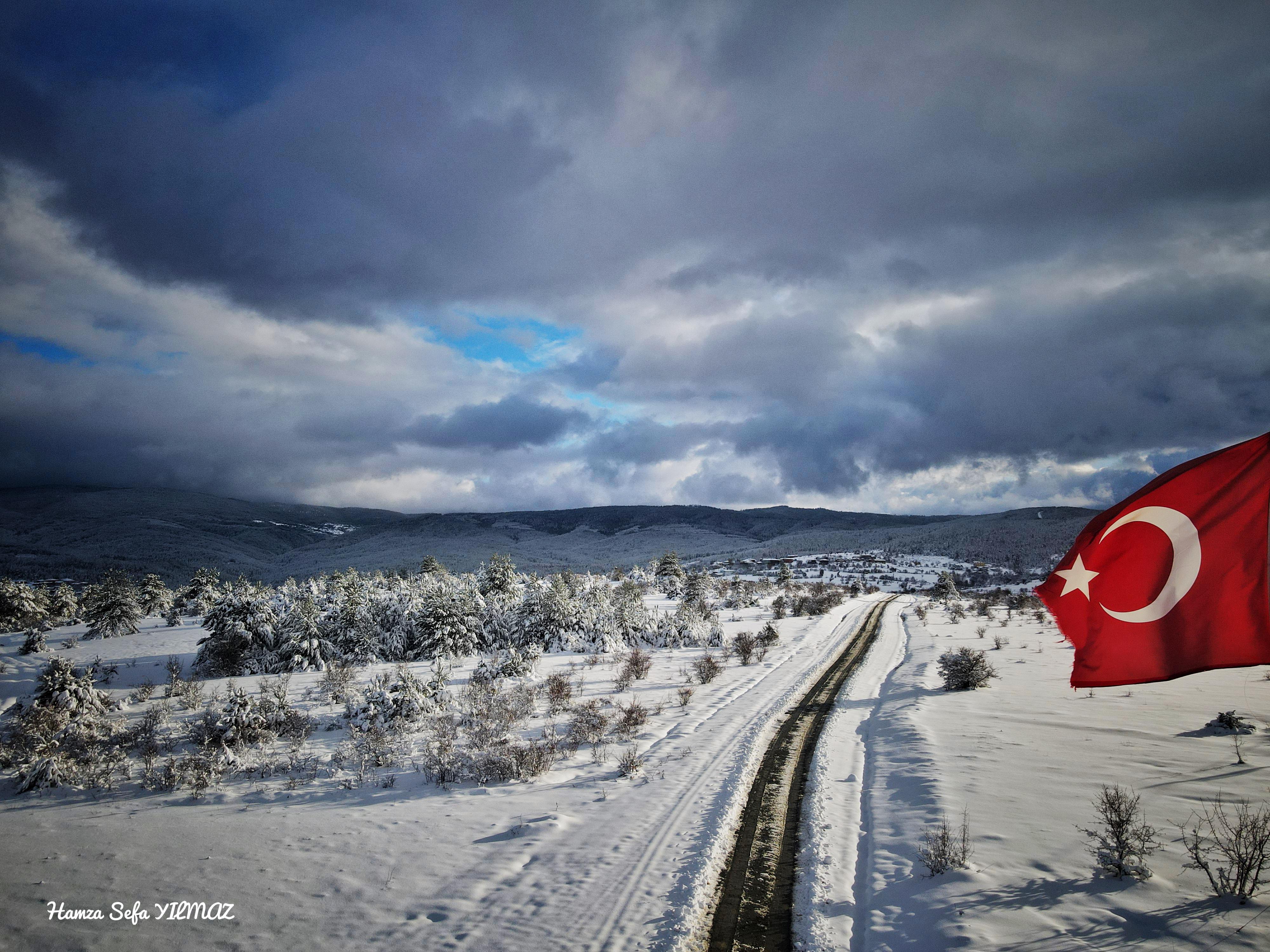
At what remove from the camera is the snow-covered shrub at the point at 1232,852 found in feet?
18.1

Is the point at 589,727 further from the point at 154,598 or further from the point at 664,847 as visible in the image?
the point at 154,598

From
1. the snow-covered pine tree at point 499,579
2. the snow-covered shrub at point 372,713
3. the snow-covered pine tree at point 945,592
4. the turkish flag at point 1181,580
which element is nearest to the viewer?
the turkish flag at point 1181,580

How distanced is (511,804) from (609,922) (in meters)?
4.24

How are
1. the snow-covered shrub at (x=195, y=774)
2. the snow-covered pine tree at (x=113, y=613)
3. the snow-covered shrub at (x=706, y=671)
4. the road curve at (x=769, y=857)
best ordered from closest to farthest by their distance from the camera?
the road curve at (x=769, y=857), the snow-covered shrub at (x=195, y=774), the snow-covered shrub at (x=706, y=671), the snow-covered pine tree at (x=113, y=613)

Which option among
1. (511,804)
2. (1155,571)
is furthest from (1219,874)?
(511,804)

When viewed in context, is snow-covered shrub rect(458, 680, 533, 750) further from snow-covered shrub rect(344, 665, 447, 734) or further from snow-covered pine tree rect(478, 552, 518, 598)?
snow-covered pine tree rect(478, 552, 518, 598)

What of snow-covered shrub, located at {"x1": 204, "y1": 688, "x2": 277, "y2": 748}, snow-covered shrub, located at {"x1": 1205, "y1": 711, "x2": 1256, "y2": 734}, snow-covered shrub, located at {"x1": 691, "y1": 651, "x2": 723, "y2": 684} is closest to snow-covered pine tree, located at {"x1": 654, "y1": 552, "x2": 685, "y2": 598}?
snow-covered shrub, located at {"x1": 691, "y1": 651, "x2": 723, "y2": 684}

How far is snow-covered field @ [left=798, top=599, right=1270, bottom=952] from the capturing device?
5547 millimetres

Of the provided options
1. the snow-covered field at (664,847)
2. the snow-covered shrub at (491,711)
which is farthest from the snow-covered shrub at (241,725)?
the snow-covered shrub at (491,711)

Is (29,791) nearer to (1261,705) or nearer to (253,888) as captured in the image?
(253,888)

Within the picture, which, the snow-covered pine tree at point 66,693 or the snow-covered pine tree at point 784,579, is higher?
the snow-covered pine tree at point 66,693

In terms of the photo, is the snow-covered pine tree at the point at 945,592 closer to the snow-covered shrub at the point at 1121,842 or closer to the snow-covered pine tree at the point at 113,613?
the snow-covered shrub at the point at 1121,842

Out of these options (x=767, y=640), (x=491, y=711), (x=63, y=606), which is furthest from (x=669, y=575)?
(x=63, y=606)

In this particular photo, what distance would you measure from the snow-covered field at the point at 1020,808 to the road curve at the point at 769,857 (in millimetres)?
289
